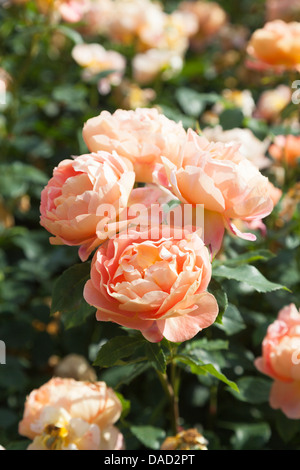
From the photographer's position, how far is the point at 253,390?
1205 millimetres

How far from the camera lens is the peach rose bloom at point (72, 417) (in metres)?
0.94

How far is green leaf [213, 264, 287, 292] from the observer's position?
0.90 m

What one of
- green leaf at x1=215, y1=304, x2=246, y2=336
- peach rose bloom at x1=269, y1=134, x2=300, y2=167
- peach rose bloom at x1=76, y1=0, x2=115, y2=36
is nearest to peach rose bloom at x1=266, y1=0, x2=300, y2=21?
peach rose bloom at x1=76, y1=0, x2=115, y2=36

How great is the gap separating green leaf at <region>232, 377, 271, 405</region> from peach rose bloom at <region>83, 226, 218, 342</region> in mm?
481

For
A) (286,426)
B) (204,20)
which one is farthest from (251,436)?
(204,20)

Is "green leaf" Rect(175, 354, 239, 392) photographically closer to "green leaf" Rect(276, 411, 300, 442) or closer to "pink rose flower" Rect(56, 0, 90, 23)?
"green leaf" Rect(276, 411, 300, 442)

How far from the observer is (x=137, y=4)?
227 centimetres

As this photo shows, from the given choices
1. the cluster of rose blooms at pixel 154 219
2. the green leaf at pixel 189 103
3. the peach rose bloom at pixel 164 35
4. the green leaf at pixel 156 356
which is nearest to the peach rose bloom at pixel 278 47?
the green leaf at pixel 189 103

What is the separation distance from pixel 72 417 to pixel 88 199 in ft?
1.31

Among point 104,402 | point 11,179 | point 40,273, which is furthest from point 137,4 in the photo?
point 104,402

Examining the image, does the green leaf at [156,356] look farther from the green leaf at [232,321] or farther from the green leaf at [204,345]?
the green leaf at [232,321]

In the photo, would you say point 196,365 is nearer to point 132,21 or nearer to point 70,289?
point 70,289

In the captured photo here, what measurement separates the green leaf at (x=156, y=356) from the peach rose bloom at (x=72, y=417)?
0.65 feet
